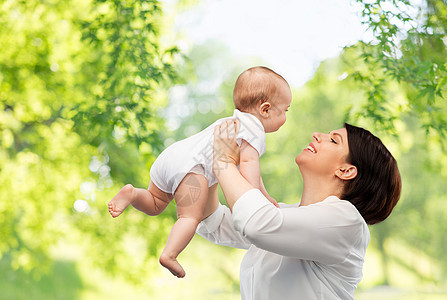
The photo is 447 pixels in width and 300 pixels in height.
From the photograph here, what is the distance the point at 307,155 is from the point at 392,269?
10.7 m

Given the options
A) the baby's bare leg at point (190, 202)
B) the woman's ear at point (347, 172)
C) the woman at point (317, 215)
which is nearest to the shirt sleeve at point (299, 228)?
the woman at point (317, 215)

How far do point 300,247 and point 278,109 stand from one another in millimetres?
435

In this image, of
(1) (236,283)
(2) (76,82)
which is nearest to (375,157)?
(2) (76,82)

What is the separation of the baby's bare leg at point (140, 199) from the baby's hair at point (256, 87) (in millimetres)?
356

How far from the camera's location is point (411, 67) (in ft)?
9.31

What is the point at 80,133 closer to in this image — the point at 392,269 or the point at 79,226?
the point at 79,226

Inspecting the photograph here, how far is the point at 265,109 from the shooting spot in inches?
54.6

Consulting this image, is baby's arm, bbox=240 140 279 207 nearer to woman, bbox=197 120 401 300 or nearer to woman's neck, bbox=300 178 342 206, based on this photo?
woman, bbox=197 120 401 300

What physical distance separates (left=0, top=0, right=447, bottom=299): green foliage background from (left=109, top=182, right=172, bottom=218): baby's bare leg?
1.68m

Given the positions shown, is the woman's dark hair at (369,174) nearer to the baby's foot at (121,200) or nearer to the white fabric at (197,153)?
the white fabric at (197,153)

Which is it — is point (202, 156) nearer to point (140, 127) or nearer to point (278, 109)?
point (278, 109)

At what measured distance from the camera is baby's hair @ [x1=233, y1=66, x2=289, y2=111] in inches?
54.2

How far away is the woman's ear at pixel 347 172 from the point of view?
1318 millimetres

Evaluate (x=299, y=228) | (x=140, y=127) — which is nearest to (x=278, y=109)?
(x=299, y=228)
